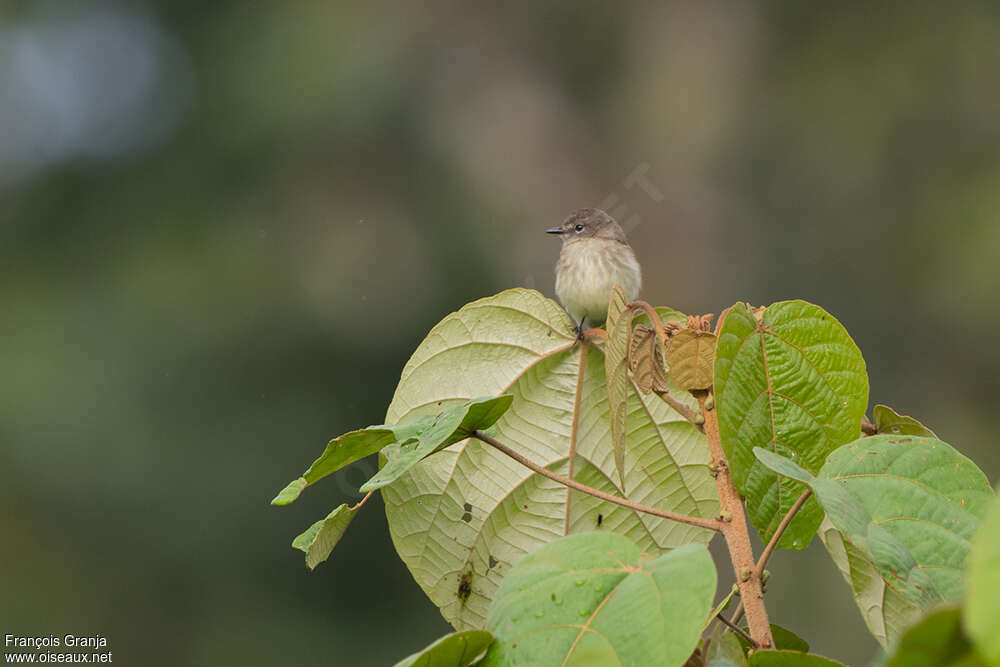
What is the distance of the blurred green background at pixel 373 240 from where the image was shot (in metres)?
4.88

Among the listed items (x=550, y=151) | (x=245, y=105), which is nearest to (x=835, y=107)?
(x=550, y=151)

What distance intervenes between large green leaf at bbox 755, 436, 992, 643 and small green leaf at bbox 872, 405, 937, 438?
0.81ft

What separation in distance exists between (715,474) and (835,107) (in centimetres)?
614

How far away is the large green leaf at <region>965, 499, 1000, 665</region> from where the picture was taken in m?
0.38

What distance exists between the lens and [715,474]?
0.87 metres

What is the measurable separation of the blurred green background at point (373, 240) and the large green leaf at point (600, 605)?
12.9 feet

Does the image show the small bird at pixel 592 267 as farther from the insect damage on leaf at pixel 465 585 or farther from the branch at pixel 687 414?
the branch at pixel 687 414

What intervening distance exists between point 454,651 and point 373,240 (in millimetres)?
5120

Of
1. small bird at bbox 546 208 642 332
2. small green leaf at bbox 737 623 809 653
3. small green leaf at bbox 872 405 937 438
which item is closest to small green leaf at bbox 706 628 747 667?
small green leaf at bbox 737 623 809 653

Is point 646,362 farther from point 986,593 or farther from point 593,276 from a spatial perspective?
point 593,276

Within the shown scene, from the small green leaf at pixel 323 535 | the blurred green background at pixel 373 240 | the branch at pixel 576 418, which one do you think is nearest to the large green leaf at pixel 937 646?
the small green leaf at pixel 323 535

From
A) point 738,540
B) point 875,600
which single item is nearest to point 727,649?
point 738,540

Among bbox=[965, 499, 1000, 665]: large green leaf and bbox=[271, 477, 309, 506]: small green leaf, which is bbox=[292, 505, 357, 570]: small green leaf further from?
bbox=[965, 499, 1000, 665]: large green leaf

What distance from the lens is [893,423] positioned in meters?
1.06
